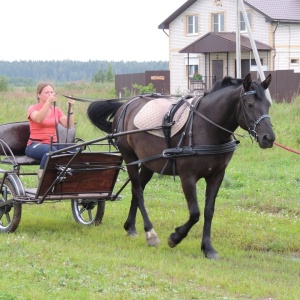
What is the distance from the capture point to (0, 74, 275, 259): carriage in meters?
8.87

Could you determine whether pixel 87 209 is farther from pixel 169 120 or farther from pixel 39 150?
pixel 169 120

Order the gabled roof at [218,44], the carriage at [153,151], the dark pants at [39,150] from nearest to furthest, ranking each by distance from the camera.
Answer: the carriage at [153,151] → the dark pants at [39,150] → the gabled roof at [218,44]

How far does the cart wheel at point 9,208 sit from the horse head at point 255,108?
313 cm

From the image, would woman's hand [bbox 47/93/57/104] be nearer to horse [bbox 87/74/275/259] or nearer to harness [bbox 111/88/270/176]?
horse [bbox 87/74/275/259]

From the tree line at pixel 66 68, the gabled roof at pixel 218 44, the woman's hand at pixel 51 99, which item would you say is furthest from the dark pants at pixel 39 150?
the tree line at pixel 66 68

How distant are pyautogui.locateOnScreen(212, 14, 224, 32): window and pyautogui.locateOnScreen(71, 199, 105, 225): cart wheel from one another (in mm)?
44536

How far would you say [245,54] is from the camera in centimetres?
5144

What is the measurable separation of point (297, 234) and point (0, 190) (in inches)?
151

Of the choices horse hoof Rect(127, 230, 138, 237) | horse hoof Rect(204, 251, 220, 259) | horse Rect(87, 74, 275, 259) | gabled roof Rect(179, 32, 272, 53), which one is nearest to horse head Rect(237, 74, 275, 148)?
horse Rect(87, 74, 275, 259)

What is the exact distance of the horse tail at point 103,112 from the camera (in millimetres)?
11172

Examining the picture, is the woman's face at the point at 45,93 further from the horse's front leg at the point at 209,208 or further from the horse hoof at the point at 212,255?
the horse hoof at the point at 212,255

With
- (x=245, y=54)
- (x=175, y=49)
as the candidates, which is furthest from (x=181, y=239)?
(x=175, y=49)

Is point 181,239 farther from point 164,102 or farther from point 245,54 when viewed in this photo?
point 245,54

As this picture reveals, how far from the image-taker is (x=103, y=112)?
11.2 meters
